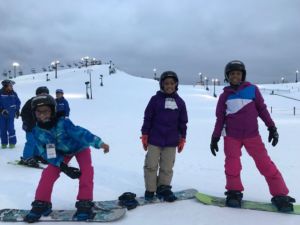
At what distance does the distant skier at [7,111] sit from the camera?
32.9 feet

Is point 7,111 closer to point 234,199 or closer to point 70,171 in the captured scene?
point 70,171

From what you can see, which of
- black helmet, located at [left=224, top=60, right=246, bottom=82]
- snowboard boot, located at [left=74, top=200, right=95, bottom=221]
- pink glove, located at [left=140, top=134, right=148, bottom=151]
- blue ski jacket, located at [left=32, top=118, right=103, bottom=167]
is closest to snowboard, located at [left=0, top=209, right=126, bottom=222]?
snowboard boot, located at [left=74, top=200, right=95, bottom=221]

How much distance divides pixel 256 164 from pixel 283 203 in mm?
595

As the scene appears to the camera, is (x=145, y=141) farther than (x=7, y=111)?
No

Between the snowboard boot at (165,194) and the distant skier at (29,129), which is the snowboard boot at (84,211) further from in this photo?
the distant skier at (29,129)

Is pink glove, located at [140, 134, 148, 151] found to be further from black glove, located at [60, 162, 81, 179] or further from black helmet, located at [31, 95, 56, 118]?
black helmet, located at [31, 95, 56, 118]

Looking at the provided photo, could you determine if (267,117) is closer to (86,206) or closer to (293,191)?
(293,191)

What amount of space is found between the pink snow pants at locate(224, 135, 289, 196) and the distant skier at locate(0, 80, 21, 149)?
704cm

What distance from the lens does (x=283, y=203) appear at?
15.3 ft

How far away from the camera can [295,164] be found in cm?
785

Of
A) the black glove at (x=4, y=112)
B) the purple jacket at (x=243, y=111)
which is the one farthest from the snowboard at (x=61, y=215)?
the black glove at (x=4, y=112)

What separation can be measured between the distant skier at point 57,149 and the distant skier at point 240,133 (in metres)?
1.72

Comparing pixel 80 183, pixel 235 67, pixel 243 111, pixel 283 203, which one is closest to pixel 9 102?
pixel 80 183

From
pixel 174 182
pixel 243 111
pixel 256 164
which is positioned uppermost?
pixel 243 111
